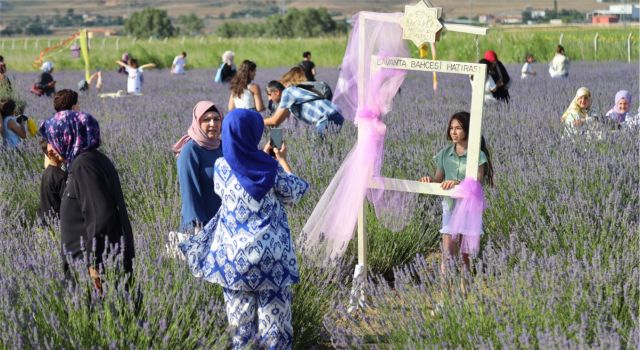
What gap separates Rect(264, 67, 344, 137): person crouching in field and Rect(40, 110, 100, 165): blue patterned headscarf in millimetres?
3566

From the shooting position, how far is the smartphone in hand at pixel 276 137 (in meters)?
4.31

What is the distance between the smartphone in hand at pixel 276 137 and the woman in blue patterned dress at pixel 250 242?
0.55m

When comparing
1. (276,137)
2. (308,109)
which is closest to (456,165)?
(276,137)

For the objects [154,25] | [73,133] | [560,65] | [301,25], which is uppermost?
[73,133]

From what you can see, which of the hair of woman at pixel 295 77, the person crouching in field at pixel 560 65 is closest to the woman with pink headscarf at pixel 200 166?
the hair of woman at pixel 295 77

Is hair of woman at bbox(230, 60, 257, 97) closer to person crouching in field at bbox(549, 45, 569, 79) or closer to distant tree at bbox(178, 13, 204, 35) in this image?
person crouching in field at bbox(549, 45, 569, 79)

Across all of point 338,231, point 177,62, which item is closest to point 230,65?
point 338,231

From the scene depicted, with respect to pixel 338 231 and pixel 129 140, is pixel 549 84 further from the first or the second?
pixel 338 231

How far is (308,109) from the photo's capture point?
291 inches

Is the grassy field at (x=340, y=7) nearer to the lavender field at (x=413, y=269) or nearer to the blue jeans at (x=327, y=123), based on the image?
the blue jeans at (x=327, y=123)

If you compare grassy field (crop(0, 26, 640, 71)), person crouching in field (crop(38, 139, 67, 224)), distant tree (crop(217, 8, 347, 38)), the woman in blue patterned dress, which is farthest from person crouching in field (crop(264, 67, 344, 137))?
distant tree (crop(217, 8, 347, 38))

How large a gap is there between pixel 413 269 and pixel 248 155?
247 centimetres

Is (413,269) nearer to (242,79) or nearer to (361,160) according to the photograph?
(361,160)

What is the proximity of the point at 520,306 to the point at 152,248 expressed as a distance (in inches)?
66.4
